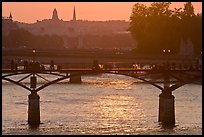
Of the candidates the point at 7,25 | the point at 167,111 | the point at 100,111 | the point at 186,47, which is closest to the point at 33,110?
the point at 167,111

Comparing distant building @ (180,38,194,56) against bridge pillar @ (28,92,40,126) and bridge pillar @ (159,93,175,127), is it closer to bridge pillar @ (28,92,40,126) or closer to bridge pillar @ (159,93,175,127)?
bridge pillar @ (159,93,175,127)

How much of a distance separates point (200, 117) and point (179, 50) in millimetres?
32434

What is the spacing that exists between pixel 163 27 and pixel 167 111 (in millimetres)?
35647

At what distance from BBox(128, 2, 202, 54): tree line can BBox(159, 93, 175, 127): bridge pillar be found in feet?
110

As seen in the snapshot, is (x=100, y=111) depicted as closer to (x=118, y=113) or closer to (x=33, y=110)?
(x=118, y=113)

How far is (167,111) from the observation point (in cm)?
2841


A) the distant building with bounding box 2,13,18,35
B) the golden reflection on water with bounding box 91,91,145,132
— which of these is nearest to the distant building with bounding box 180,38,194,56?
the golden reflection on water with bounding box 91,91,145,132

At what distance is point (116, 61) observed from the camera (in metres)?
54.4

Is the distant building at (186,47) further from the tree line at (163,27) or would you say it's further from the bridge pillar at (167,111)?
the bridge pillar at (167,111)

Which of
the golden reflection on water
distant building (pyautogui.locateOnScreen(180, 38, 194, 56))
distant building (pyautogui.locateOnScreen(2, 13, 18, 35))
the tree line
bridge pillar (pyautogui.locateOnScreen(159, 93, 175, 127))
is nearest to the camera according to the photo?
the golden reflection on water

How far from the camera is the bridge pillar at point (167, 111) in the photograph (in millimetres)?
28297

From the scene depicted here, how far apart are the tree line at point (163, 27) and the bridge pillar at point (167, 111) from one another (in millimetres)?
33463

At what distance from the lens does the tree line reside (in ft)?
207

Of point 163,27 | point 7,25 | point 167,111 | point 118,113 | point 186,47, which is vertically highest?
point 7,25
